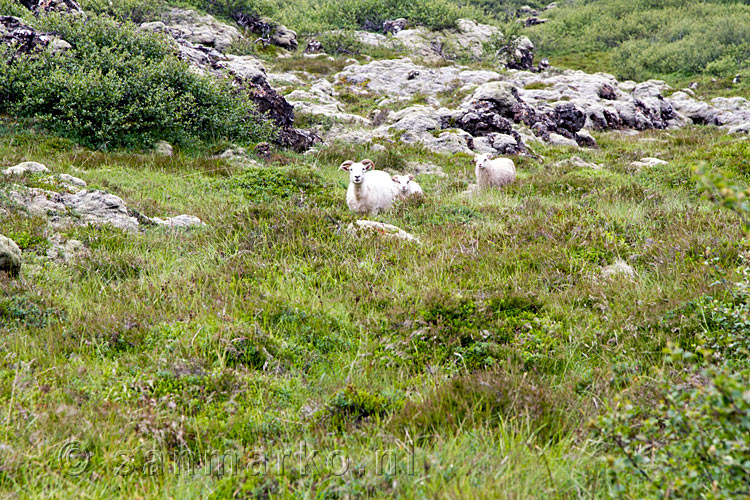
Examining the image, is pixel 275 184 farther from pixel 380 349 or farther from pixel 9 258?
pixel 380 349

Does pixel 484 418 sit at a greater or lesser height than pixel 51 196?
greater

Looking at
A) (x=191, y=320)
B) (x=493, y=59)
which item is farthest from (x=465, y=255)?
(x=493, y=59)

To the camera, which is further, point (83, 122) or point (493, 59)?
point (493, 59)

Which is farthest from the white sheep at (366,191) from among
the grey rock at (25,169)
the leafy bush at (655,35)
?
the leafy bush at (655,35)

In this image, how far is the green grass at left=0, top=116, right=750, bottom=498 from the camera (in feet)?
9.57

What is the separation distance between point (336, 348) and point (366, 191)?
7.03m

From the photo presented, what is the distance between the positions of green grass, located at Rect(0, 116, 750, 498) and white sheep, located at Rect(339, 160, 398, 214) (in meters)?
2.35

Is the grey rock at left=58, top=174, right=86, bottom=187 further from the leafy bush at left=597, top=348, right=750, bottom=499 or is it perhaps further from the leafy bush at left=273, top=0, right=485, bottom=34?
the leafy bush at left=273, top=0, right=485, bottom=34

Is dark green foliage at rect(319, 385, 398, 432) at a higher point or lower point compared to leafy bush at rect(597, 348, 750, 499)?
lower

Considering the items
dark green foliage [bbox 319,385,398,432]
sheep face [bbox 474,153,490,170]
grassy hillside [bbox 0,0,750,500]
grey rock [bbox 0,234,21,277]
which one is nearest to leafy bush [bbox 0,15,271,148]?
grassy hillside [bbox 0,0,750,500]

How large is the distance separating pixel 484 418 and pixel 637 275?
384cm

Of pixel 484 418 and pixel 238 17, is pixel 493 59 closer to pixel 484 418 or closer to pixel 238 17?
pixel 238 17

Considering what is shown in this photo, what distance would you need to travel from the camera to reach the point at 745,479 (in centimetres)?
223

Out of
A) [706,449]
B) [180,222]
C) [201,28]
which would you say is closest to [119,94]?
[180,222]
